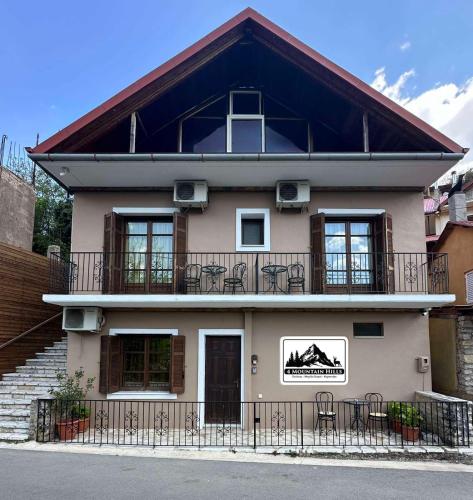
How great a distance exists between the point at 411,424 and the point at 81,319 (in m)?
7.30

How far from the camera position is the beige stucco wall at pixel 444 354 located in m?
12.1

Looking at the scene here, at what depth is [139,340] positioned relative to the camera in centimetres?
1097

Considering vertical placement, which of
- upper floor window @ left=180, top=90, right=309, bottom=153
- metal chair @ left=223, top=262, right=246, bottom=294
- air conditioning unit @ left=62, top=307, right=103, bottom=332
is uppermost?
upper floor window @ left=180, top=90, right=309, bottom=153

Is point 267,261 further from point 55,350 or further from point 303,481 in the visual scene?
point 55,350

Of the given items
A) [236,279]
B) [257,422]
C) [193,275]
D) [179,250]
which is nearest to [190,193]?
[179,250]

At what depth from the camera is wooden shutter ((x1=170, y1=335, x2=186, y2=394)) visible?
10.3m

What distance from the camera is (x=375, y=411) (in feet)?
33.4

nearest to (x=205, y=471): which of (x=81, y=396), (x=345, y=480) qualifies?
(x=345, y=480)

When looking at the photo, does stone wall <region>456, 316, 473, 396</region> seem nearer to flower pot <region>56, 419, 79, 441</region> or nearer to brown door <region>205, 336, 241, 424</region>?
brown door <region>205, 336, 241, 424</region>

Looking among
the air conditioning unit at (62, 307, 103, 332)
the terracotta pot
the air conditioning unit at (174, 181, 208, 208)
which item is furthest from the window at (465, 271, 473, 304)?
the terracotta pot

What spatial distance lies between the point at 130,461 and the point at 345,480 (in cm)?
351

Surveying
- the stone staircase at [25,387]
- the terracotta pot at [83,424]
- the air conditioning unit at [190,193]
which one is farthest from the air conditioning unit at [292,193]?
the stone staircase at [25,387]

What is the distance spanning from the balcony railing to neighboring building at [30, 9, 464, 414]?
0.03m

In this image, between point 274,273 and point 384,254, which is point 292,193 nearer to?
point 274,273
